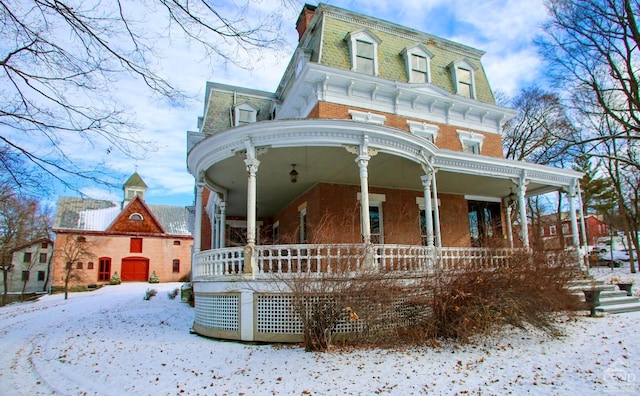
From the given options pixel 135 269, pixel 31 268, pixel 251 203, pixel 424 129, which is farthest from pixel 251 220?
pixel 31 268

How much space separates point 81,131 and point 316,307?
15.7 ft

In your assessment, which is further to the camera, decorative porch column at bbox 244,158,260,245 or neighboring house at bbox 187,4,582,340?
neighboring house at bbox 187,4,582,340

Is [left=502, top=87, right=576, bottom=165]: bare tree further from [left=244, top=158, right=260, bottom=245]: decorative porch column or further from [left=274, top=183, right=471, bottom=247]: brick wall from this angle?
[left=244, top=158, right=260, bottom=245]: decorative porch column

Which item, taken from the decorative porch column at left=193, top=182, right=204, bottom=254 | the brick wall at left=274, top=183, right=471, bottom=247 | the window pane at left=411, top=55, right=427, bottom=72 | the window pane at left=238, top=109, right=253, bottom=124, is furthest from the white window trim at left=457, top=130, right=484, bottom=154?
the decorative porch column at left=193, top=182, right=204, bottom=254

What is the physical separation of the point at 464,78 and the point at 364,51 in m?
4.97

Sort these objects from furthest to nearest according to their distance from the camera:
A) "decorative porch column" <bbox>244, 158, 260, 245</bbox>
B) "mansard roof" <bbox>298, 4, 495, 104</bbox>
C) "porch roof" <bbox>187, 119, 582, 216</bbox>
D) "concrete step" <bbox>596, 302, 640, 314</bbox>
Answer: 1. "mansard roof" <bbox>298, 4, 495, 104</bbox>
2. "concrete step" <bbox>596, 302, 640, 314</bbox>
3. "porch roof" <bbox>187, 119, 582, 216</bbox>
4. "decorative porch column" <bbox>244, 158, 260, 245</bbox>

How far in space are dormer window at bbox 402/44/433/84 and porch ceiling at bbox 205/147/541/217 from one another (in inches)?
167

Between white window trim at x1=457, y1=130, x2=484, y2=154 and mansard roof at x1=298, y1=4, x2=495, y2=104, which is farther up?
mansard roof at x1=298, y1=4, x2=495, y2=104

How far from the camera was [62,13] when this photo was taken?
182 inches

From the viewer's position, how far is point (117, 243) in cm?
3547

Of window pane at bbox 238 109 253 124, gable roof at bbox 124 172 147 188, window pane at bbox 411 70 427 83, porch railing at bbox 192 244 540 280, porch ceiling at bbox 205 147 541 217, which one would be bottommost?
porch railing at bbox 192 244 540 280

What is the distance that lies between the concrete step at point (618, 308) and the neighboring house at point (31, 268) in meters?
46.2

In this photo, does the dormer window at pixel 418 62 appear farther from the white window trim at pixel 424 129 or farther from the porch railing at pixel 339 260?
the porch railing at pixel 339 260

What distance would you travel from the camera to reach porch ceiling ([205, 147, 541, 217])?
A: 10.8 m
